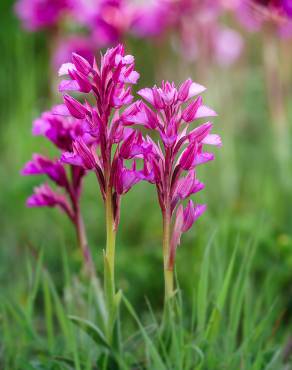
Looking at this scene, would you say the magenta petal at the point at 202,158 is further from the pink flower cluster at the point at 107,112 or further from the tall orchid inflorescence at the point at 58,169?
the tall orchid inflorescence at the point at 58,169

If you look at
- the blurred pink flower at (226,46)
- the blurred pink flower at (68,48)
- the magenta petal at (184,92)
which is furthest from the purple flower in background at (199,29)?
the magenta petal at (184,92)

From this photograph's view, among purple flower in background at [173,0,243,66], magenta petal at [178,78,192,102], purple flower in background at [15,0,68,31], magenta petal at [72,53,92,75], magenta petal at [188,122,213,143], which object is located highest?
purple flower in background at [15,0,68,31]

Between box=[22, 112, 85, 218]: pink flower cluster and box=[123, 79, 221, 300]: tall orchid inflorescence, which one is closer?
box=[123, 79, 221, 300]: tall orchid inflorescence

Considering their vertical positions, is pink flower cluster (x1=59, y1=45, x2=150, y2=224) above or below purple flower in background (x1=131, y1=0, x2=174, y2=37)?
below

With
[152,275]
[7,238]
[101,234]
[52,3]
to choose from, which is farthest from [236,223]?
[52,3]

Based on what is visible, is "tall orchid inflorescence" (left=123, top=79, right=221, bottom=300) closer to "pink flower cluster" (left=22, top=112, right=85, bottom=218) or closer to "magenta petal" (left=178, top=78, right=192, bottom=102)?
"magenta petal" (left=178, top=78, right=192, bottom=102)

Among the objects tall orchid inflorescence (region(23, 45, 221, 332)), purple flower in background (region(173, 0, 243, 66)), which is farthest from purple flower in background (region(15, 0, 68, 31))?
tall orchid inflorescence (region(23, 45, 221, 332))

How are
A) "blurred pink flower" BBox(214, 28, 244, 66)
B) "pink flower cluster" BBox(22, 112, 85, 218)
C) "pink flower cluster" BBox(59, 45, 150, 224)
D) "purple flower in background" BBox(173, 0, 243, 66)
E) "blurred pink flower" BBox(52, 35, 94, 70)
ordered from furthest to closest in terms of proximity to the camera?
"blurred pink flower" BBox(214, 28, 244, 66)
"blurred pink flower" BBox(52, 35, 94, 70)
"purple flower in background" BBox(173, 0, 243, 66)
"pink flower cluster" BBox(22, 112, 85, 218)
"pink flower cluster" BBox(59, 45, 150, 224)

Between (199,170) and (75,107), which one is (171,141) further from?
(199,170)
